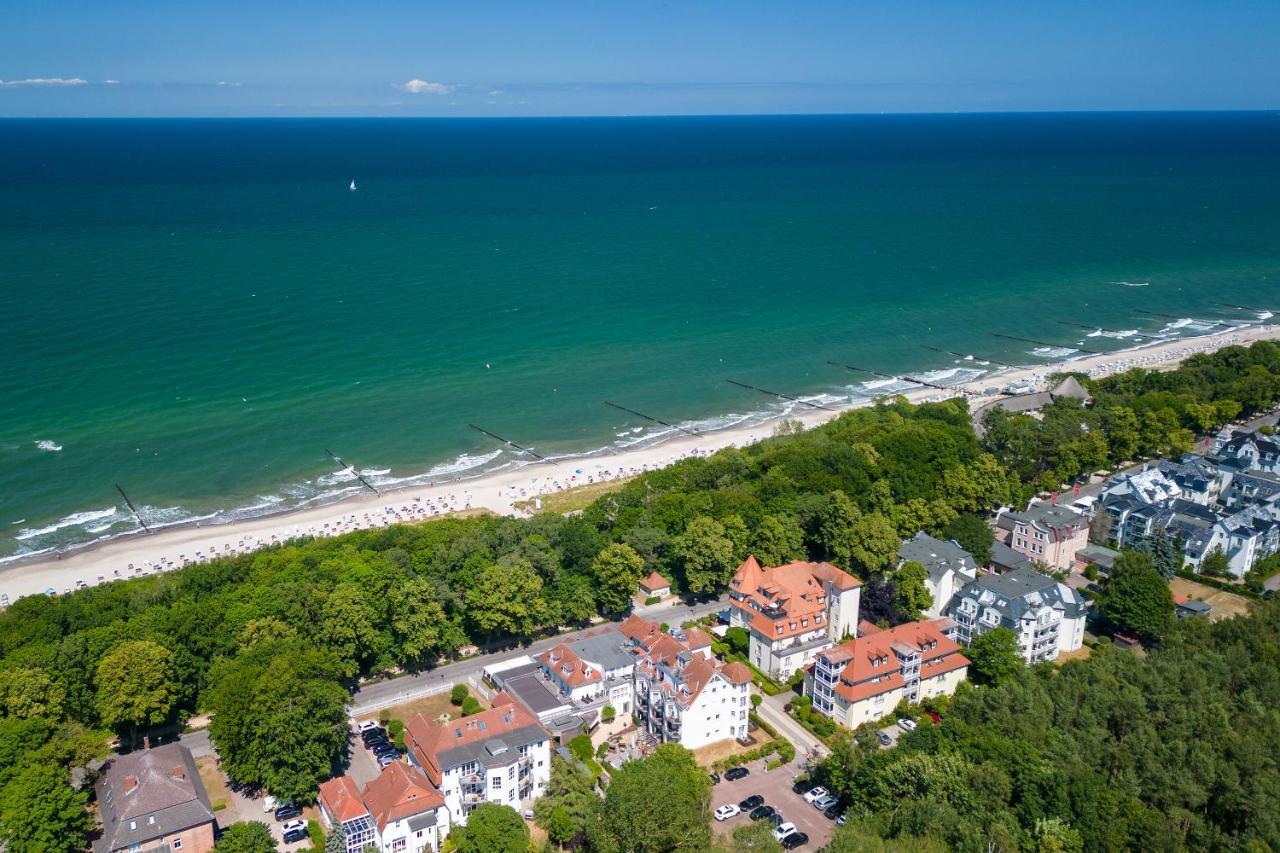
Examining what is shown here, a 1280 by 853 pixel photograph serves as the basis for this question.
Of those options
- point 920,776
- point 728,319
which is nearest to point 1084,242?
point 728,319

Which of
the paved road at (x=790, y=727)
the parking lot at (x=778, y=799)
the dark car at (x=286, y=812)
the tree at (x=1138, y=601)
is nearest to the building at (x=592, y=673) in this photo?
the paved road at (x=790, y=727)

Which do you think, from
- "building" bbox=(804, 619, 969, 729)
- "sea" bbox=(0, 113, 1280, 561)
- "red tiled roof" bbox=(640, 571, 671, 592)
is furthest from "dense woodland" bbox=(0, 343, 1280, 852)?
"sea" bbox=(0, 113, 1280, 561)

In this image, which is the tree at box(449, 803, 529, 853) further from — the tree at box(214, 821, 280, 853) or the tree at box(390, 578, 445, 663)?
the tree at box(390, 578, 445, 663)

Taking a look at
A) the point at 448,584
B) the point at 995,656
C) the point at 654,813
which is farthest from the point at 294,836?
the point at 995,656

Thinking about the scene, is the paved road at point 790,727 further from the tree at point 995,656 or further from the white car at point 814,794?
the tree at point 995,656

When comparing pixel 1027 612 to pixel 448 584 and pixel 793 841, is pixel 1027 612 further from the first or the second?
pixel 448 584

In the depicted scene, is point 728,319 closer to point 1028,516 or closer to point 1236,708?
point 1028,516
